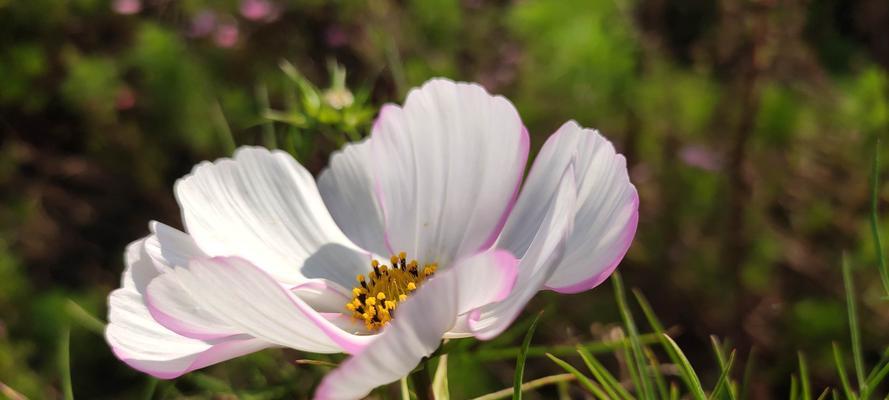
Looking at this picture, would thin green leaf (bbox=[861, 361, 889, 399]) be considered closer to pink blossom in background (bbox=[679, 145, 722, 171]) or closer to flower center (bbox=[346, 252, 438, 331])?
flower center (bbox=[346, 252, 438, 331])

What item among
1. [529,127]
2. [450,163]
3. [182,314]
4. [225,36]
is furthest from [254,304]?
[225,36]

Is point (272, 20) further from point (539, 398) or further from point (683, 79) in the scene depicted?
point (539, 398)

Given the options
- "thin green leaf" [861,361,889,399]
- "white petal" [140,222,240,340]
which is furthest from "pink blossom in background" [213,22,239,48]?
"thin green leaf" [861,361,889,399]

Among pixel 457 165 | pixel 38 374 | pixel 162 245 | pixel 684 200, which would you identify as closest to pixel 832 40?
pixel 684 200

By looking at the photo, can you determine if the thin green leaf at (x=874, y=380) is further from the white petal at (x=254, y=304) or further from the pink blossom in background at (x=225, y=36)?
the pink blossom in background at (x=225, y=36)

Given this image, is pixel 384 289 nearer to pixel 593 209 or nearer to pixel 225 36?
pixel 593 209

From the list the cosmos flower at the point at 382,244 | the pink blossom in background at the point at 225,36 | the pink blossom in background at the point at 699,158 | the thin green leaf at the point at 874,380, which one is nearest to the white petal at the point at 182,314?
the cosmos flower at the point at 382,244
